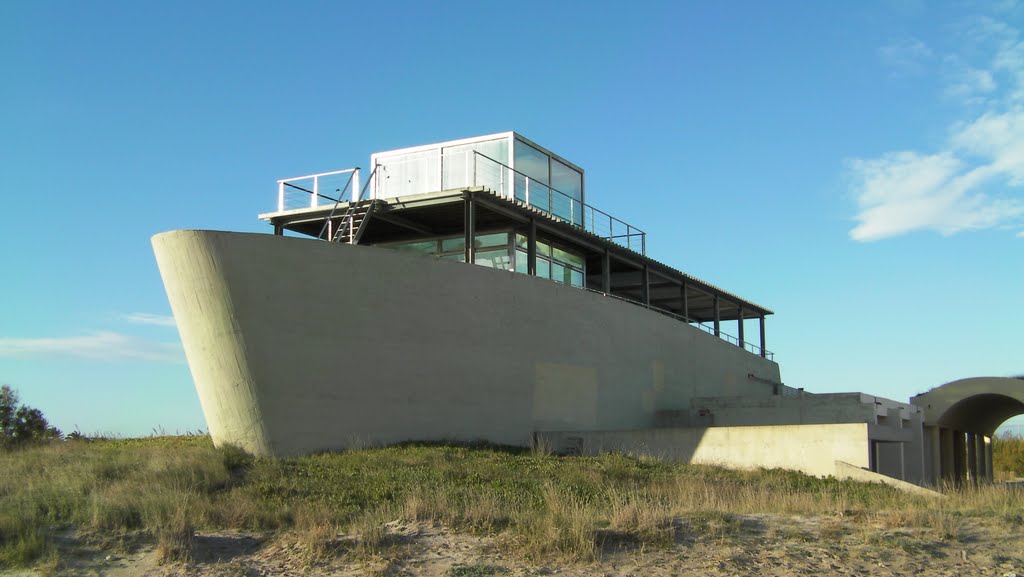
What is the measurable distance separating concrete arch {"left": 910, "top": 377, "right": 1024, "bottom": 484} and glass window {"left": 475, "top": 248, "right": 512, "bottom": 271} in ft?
44.3

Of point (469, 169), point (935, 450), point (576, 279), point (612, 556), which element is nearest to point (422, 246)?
point (469, 169)

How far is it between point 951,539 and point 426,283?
13227 mm

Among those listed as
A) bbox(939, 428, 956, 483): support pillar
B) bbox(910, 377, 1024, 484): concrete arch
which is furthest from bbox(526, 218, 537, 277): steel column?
bbox(939, 428, 956, 483): support pillar

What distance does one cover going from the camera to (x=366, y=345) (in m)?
21.3

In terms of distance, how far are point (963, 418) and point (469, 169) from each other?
19.5 meters

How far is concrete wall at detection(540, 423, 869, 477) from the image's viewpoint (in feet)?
71.3

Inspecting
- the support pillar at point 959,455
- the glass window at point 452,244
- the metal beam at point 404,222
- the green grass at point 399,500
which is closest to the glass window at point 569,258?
the glass window at point 452,244

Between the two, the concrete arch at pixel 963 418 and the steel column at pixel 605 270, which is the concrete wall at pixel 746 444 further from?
the steel column at pixel 605 270

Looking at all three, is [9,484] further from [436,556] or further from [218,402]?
[436,556]

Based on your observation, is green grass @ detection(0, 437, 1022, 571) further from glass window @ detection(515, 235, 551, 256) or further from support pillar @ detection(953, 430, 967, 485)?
support pillar @ detection(953, 430, 967, 485)

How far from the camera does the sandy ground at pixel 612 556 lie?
36.2 feet

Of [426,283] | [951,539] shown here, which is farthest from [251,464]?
[951,539]

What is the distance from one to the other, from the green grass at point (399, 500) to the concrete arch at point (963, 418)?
1186 centimetres

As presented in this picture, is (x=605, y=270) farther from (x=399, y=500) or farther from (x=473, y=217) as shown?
(x=399, y=500)
